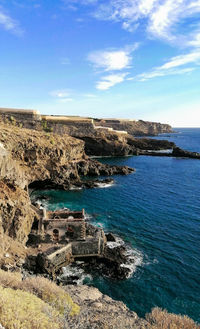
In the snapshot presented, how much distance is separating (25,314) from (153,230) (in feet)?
96.1

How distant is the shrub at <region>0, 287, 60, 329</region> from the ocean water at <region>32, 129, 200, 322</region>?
13704 millimetres

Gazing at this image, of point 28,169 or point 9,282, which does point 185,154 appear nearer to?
point 28,169

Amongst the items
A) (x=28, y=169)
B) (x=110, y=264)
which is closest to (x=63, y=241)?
(x=110, y=264)

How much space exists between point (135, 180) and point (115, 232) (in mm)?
33008

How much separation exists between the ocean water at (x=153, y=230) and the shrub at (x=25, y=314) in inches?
540

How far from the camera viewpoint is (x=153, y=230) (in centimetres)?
3675

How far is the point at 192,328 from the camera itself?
12250mm

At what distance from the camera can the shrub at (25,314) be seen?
9539 millimetres

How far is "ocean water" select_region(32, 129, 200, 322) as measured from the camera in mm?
23750

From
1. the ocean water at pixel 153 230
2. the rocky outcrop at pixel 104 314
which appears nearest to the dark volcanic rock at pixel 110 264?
the ocean water at pixel 153 230

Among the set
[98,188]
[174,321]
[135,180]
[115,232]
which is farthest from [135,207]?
[174,321]

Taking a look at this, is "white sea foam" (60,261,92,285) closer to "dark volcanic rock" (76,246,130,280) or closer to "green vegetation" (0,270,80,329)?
"dark volcanic rock" (76,246,130,280)

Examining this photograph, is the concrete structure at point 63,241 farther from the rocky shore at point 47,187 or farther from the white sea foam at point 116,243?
the white sea foam at point 116,243

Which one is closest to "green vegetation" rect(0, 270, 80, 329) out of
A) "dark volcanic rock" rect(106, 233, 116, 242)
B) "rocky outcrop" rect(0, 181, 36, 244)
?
"rocky outcrop" rect(0, 181, 36, 244)
